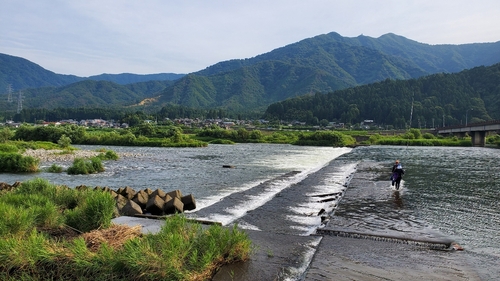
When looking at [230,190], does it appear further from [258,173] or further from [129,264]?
[129,264]

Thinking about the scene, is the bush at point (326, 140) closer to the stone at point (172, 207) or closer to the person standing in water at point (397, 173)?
the person standing in water at point (397, 173)

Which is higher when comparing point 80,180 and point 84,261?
point 84,261

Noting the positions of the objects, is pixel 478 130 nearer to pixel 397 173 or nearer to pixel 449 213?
pixel 397 173

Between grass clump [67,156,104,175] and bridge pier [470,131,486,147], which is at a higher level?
bridge pier [470,131,486,147]

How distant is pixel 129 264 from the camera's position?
8133mm

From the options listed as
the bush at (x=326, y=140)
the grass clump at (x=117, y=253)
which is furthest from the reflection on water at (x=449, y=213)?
the bush at (x=326, y=140)

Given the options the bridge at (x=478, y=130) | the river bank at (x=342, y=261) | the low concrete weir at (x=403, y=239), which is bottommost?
the low concrete weir at (x=403, y=239)

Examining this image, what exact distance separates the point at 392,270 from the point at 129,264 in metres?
7.14

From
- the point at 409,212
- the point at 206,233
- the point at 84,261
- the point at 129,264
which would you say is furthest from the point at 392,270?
the point at 409,212

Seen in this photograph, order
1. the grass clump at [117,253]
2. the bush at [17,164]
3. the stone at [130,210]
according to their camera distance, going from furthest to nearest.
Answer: the bush at [17,164] < the stone at [130,210] < the grass clump at [117,253]

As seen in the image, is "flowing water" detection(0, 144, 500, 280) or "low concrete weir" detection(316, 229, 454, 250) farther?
"flowing water" detection(0, 144, 500, 280)

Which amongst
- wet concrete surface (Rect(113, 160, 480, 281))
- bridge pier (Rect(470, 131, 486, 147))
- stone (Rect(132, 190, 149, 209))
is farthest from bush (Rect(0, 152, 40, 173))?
bridge pier (Rect(470, 131, 486, 147))

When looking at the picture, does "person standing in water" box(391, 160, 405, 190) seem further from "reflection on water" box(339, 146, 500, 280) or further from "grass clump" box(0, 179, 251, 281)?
"grass clump" box(0, 179, 251, 281)

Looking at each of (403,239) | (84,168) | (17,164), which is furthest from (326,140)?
(403,239)
